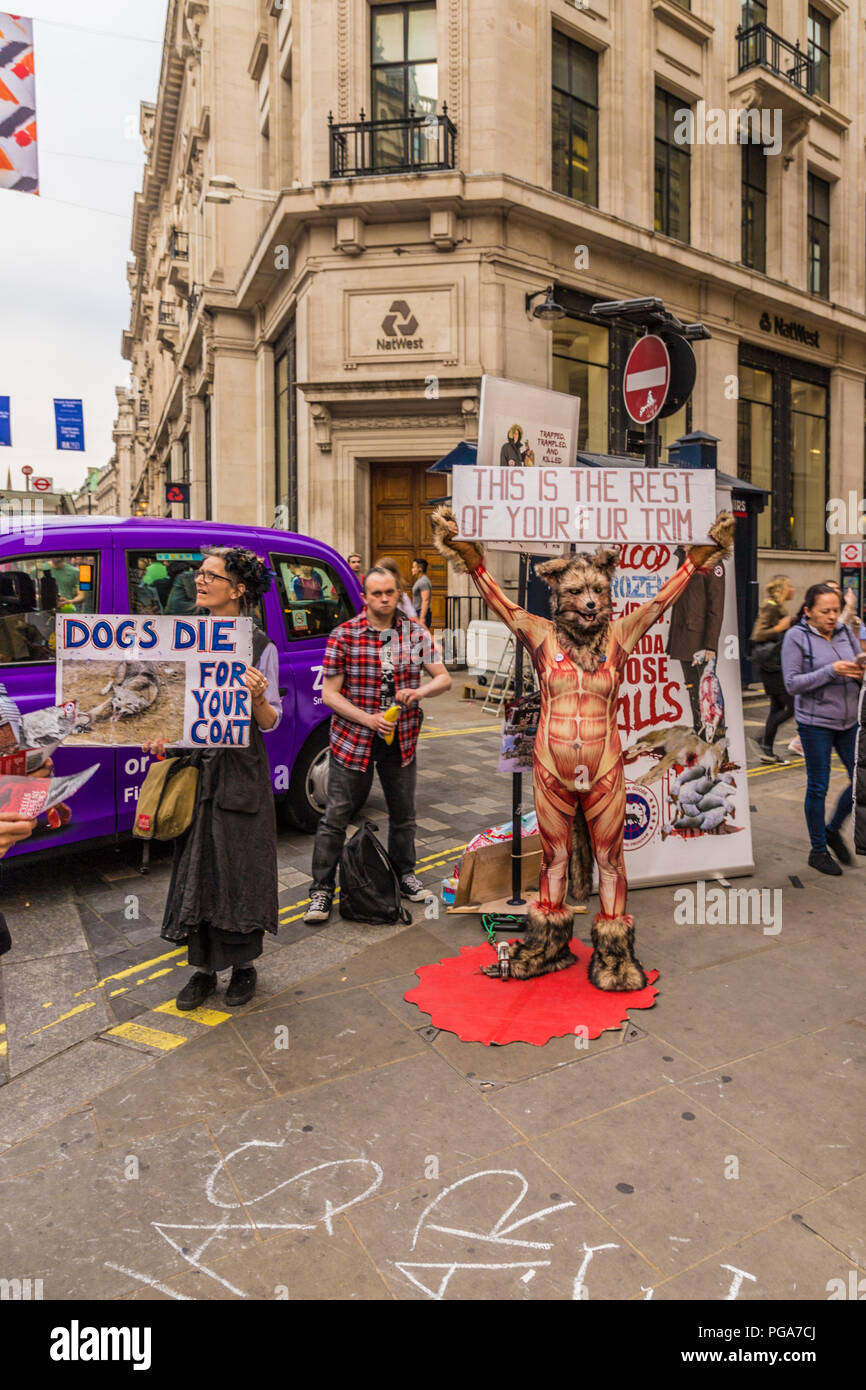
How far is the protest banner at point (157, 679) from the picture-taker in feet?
12.8

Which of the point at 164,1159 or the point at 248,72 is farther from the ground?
the point at 248,72

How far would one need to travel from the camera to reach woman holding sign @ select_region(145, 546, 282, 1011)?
13.0ft

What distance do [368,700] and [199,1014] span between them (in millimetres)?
1897

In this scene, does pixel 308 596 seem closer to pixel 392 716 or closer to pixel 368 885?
pixel 392 716

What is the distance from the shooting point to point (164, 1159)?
9.88 ft

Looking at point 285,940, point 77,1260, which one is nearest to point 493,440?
point 285,940

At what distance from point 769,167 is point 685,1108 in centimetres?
2522

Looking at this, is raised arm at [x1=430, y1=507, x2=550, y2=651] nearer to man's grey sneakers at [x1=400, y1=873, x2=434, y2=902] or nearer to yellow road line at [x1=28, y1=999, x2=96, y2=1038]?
man's grey sneakers at [x1=400, y1=873, x2=434, y2=902]

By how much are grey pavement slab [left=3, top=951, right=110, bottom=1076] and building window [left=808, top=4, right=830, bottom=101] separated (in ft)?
92.5

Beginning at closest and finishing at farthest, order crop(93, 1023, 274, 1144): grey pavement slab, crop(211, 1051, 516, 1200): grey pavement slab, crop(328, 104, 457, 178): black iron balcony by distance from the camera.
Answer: crop(211, 1051, 516, 1200): grey pavement slab
crop(93, 1023, 274, 1144): grey pavement slab
crop(328, 104, 457, 178): black iron balcony

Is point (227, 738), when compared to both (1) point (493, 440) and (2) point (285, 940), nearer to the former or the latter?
(2) point (285, 940)

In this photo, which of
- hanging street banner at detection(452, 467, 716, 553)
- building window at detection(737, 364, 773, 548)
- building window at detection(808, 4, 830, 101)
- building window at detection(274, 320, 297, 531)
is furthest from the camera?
building window at detection(808, 4, 830, 101)

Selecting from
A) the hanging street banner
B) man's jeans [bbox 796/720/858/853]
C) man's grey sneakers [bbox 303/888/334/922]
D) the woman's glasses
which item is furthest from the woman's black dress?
man's jeans [bbox 796/720/858/853]
